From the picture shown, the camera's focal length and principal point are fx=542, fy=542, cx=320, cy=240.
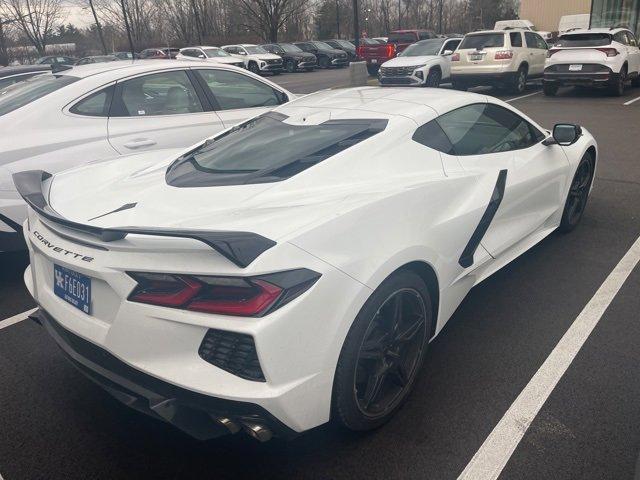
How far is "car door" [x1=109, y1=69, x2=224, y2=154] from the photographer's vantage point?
15.5 feet

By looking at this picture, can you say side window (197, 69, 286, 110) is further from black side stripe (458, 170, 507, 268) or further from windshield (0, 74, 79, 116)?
black side stripe (458, 170, 507, 268)

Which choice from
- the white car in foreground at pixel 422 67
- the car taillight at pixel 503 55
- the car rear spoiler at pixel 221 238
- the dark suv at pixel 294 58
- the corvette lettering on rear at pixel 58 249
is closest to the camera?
the car rear spoiler at pixel 221 238

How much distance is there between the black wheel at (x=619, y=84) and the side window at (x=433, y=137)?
12.1 meters

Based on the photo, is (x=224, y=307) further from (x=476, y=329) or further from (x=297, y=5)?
(x=297, y=5)

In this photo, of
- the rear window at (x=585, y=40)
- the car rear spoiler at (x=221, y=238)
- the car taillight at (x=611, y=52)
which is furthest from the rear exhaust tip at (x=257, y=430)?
the rear window at (x=585, y=40)

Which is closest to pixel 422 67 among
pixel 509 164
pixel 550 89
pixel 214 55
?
pixel 550 89

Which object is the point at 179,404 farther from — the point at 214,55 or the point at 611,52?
the point at 214,55

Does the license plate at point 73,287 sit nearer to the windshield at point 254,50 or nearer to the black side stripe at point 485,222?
the black side stripe at point 485,222

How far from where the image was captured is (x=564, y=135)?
153 inches

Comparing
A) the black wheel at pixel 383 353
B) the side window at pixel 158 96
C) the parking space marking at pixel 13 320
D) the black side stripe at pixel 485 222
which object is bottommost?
the parking space marking at pixel 13 320

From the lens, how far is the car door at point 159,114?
472 centimetres

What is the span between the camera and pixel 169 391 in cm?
199

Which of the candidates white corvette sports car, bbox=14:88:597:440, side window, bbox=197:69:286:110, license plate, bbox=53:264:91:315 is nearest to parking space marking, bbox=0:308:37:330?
white corvette sports car, bbox=14:88:597:440

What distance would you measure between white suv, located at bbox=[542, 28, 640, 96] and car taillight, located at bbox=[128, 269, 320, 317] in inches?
523
